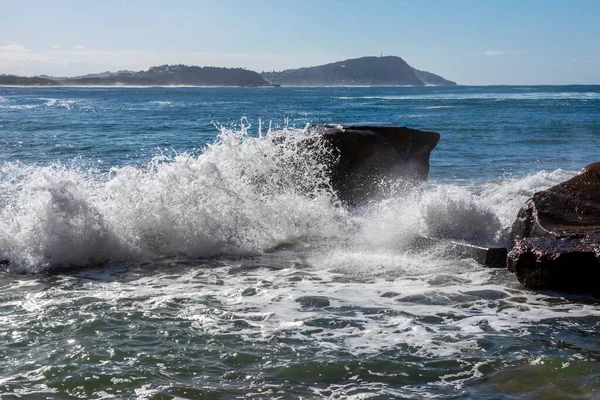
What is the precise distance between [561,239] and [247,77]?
536ft

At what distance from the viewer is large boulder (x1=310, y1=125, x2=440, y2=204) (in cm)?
932

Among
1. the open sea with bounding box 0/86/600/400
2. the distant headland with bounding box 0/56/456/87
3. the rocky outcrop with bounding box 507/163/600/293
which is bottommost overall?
the open sea with bounding box 0/86/600/400

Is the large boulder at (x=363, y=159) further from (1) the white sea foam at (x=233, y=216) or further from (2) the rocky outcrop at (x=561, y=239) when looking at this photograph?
(2) the rocky outcrop at (x=561, y=239)

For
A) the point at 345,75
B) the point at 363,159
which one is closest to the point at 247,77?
the point at 345,75

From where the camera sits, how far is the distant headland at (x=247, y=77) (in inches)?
6058

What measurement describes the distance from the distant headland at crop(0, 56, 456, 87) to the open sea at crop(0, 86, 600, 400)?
144 meters

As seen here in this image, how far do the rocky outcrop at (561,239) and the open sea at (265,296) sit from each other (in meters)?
0.18

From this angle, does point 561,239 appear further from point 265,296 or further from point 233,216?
point 233,216

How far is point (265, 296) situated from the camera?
5445 mm

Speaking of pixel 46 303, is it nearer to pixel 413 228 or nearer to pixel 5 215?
pixel 5 215

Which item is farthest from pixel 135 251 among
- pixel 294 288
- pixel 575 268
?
pixel 575 268

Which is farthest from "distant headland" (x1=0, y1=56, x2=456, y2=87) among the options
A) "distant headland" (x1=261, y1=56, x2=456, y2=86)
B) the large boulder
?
the large boulder

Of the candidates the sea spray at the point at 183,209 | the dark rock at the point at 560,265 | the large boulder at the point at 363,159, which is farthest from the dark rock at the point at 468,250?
the large boulder at the point at 363,159

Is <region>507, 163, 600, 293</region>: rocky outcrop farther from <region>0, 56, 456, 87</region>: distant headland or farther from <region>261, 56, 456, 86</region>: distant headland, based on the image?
<region>261, 56, 456, 86</region>: distant headland
